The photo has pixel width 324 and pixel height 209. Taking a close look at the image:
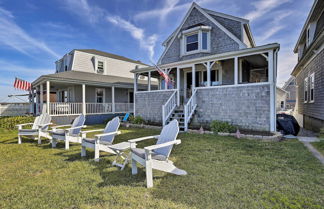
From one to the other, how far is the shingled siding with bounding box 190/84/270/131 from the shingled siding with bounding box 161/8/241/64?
3541 millimetres

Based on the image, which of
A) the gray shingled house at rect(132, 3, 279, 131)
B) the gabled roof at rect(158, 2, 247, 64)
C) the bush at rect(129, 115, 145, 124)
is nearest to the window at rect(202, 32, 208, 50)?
the gray shingled house at rect(132, 3, 279, 131)

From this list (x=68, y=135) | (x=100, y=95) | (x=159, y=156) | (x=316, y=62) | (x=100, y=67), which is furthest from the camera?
(x=100, y=67)

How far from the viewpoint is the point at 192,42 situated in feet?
36.9

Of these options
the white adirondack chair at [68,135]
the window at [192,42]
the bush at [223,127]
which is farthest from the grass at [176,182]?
the window at [192,42]

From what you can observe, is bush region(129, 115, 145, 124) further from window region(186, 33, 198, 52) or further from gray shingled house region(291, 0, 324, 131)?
gray shingled house region(291, 0, 324, 131)

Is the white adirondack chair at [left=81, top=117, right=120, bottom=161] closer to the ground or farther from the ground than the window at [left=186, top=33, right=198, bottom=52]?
closer to the ground

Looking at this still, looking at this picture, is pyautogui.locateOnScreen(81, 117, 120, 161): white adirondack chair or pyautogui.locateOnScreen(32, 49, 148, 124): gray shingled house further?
pyautogui.locateOnScreen(32, 49, 148, 124): gray shingled house

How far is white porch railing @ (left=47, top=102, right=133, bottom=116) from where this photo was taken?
36.9ft

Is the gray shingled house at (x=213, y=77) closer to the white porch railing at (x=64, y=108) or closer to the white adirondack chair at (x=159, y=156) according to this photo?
the white porch railing at (x=64, y=108)

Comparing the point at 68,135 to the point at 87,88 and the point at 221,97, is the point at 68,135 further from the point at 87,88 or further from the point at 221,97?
the point at 87,88

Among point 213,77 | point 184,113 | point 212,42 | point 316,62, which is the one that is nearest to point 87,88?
point 184,113

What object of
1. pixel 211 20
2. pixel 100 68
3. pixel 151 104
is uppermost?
pixel 211 20

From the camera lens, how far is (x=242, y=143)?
5.76 metres

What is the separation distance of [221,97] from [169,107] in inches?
113
